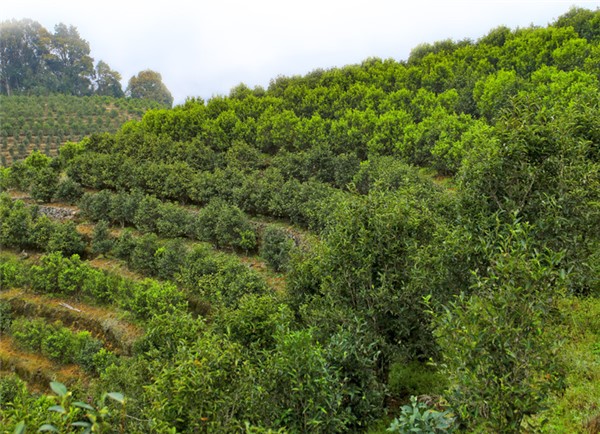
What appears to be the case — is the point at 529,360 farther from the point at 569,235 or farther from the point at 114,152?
the point at 114,152

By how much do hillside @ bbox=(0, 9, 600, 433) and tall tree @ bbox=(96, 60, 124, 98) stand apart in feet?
244

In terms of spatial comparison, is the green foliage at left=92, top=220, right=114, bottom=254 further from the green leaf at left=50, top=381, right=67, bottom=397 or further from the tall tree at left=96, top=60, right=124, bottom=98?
the tall tree at left=96, top=60, right=124, bottom=98

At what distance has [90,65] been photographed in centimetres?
10862

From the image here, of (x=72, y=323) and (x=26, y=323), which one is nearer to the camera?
(x=26, y=323)

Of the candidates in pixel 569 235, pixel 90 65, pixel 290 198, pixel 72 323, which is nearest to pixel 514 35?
pixel 290 198

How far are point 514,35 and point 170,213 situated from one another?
43.8 metres

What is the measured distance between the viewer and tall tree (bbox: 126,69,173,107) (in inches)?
4353

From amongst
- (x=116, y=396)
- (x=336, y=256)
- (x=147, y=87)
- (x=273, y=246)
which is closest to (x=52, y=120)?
(x=147, y=87)

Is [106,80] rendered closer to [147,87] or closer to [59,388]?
[147,87]

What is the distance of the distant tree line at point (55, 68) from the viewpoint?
3841 inches

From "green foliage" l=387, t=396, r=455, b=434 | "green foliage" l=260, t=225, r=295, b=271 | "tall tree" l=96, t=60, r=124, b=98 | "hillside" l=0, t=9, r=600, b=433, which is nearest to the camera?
"green foliage" l=387, t=396, r=455, b=434

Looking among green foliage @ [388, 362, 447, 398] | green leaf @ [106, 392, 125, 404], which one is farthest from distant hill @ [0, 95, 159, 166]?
green leaf @ [106, 392, 125, 404]

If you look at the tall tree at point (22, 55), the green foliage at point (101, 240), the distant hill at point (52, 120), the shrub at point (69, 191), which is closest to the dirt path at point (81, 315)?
the green foliage at point (101, 240)

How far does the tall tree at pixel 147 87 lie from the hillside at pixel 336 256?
6898 cm
